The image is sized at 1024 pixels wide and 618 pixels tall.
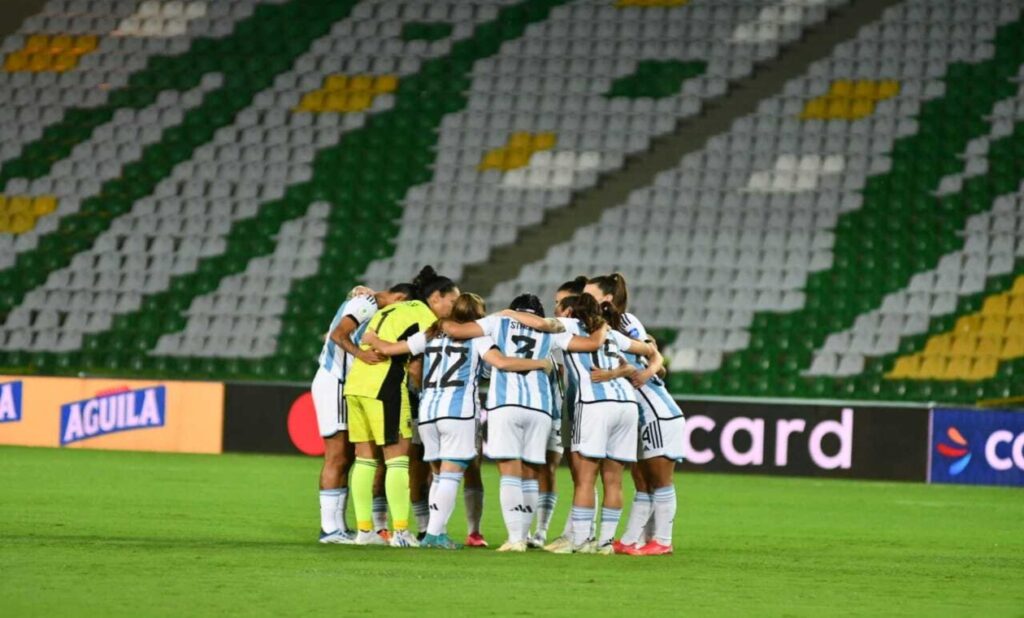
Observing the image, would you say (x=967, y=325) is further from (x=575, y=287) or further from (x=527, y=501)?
(x=527, y=501)

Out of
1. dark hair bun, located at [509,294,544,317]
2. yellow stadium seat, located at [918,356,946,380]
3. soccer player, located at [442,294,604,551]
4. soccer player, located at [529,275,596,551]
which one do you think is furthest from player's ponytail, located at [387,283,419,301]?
yellow stadium seat, located at [918,356,946,380]

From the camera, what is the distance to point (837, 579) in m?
9.38

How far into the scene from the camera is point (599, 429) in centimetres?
1048

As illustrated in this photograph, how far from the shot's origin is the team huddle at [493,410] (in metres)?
10.4

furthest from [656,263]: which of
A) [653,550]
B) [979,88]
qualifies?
[653,550]

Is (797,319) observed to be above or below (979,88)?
below

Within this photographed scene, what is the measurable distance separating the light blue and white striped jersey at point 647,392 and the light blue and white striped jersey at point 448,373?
0.98 metres

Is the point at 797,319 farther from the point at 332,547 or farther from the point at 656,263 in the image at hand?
the point at 332,547

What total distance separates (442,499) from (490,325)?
3.60 ft

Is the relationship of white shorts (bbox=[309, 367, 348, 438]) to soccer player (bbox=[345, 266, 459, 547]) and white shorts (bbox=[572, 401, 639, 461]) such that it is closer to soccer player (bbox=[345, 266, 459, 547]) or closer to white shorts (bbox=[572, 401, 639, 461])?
soccer player (bbox=[345, 266, 459, 547])

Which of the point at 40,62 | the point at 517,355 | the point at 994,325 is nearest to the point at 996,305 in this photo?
the point at 994,325

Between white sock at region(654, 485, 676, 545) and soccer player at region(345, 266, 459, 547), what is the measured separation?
1.52 m

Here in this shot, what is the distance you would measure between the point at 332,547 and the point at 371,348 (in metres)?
1.25

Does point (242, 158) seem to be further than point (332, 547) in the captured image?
Yes
